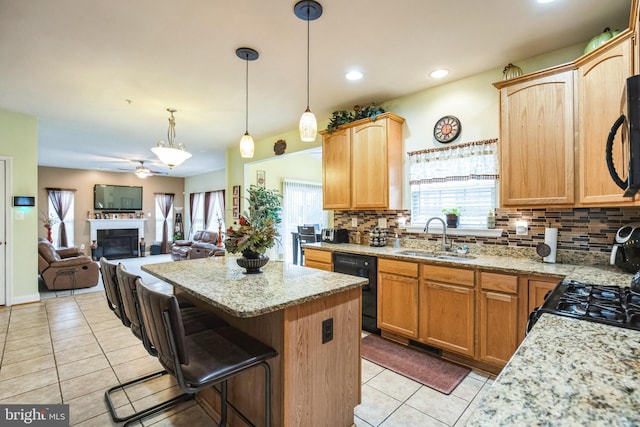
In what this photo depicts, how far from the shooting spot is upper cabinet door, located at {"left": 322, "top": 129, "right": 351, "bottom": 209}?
12.5ft

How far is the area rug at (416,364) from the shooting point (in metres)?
2.41

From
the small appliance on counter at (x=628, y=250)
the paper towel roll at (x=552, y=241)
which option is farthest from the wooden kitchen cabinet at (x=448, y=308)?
the small appliance on counter at (x=628, y=250)

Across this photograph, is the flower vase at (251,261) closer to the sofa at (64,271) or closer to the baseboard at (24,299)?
the baseboard at (24,299)

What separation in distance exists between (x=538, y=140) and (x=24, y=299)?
6490 mm

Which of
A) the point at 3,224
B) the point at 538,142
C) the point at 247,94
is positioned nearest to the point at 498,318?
the point at 538,142

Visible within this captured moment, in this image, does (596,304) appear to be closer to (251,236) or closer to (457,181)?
(251,236)

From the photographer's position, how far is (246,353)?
151 cm

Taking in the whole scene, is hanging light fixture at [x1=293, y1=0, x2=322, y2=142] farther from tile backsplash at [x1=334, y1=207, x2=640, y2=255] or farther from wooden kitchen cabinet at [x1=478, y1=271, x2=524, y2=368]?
tile backsplash at [x1=334, y1=207, x2=640, y2=255]

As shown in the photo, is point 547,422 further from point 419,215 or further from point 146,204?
point 146,204

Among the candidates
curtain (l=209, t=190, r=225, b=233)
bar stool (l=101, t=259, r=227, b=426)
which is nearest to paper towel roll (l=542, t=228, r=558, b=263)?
bar stool (l=101, t=259, r=227, b=426)

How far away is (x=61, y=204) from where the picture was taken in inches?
335

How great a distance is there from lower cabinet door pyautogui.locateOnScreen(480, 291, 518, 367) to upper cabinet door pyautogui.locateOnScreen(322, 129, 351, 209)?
6.15 feet

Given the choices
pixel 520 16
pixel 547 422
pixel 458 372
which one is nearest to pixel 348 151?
pixel 520 16

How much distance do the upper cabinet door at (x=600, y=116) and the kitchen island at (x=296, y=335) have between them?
1700 mm
